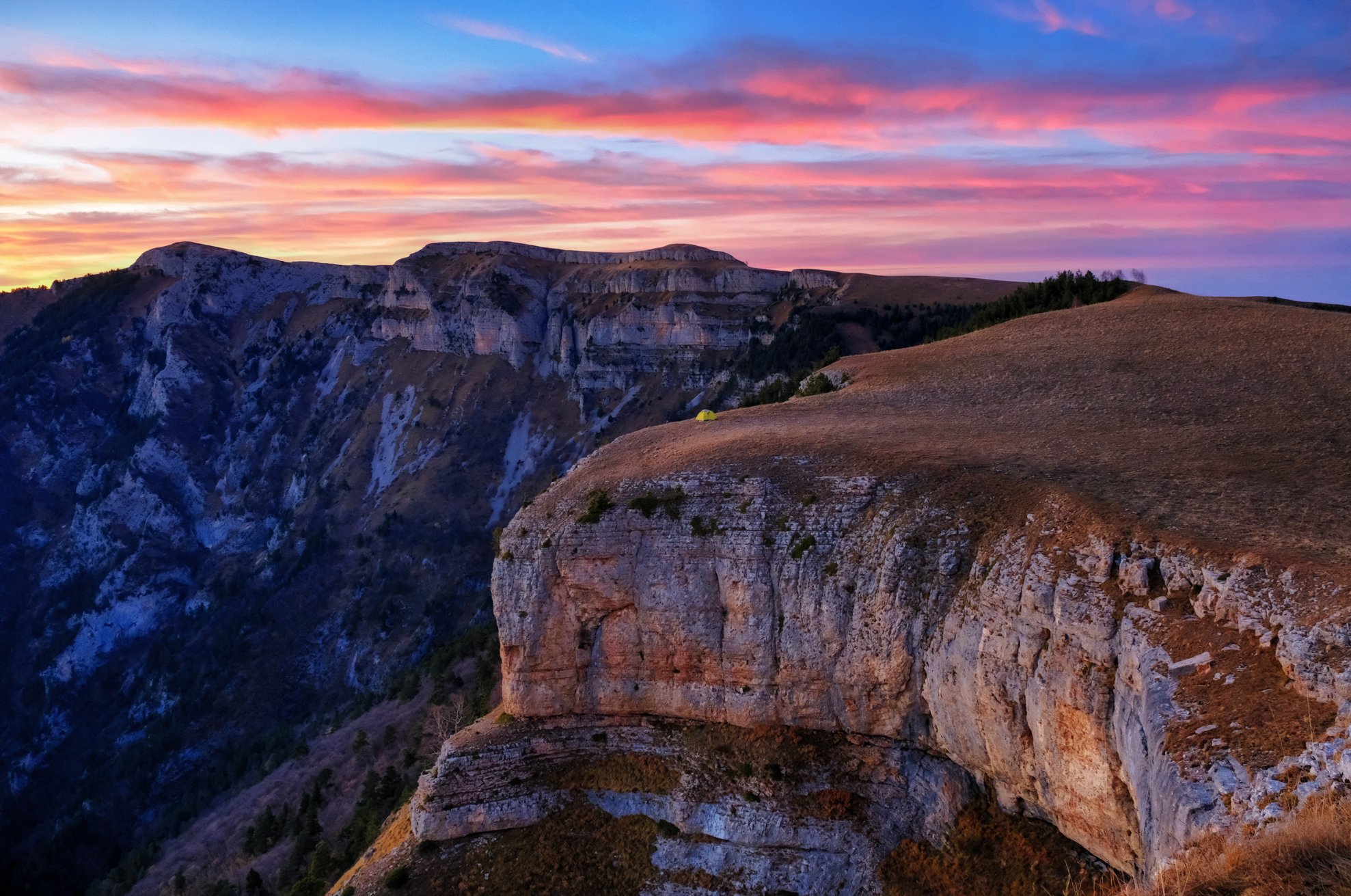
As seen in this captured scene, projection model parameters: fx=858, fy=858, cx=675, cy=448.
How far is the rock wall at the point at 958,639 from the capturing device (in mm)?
16141

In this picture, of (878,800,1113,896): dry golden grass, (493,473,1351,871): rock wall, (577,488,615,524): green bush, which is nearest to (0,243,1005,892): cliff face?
(493,473,1351,871): rock wall

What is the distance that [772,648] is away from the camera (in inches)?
1188

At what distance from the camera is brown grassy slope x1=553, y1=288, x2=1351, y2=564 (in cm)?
2347

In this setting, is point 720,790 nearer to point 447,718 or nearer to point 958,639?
point 958,639

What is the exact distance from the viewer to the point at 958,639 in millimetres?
24562

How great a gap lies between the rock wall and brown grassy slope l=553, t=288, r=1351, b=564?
1685mm

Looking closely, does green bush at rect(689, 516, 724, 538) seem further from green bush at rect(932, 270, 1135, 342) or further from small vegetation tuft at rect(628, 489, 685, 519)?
green bush at rect(932, 270, 1135, 342)

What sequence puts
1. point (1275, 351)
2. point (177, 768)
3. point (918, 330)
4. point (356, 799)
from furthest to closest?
point (918, 330) < point (177, 768) < point (356, 799) < point (1275, 351)

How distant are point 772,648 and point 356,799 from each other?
45.3m

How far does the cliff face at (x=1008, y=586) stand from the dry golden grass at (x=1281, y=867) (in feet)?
9.32

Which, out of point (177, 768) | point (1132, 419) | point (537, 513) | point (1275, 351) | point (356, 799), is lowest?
point (177, 768)

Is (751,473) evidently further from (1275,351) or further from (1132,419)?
(1275,351)

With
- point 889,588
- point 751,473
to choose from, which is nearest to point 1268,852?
point 889,588

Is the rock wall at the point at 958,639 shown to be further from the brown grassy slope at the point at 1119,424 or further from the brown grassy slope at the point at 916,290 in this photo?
the brown grassy slope at the point at 916,290
